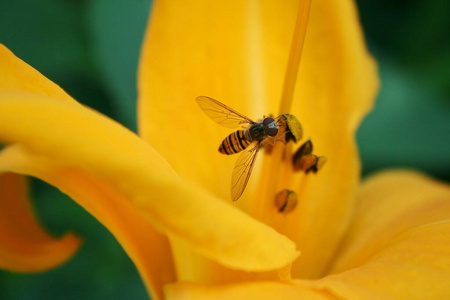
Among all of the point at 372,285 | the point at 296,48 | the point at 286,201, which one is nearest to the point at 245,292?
the point at 372,285

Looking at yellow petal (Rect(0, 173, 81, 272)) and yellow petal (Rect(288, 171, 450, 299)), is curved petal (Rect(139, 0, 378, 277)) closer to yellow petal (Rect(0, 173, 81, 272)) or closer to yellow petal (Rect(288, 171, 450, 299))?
yellow petal (Rect(288, 171, 450, 299))

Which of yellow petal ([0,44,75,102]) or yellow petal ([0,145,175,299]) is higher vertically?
yellow petal ([0,44,75,102])

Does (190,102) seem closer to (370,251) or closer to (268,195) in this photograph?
(268,195)

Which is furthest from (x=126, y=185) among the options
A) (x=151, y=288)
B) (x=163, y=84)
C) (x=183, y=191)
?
(x=163, y=84)

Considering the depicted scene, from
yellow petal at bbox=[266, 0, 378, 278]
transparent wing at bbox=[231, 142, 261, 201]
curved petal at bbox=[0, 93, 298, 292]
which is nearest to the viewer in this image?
curved petal at bbox=[0, 93, 298, 292]

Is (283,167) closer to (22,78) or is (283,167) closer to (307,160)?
(307,160)

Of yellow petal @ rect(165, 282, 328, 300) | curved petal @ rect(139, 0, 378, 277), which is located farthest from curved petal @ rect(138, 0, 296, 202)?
yellow petal @ rect(165, 282, 328, 300)

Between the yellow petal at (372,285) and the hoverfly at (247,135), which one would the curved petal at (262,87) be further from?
the yellow petal at (372,285)
